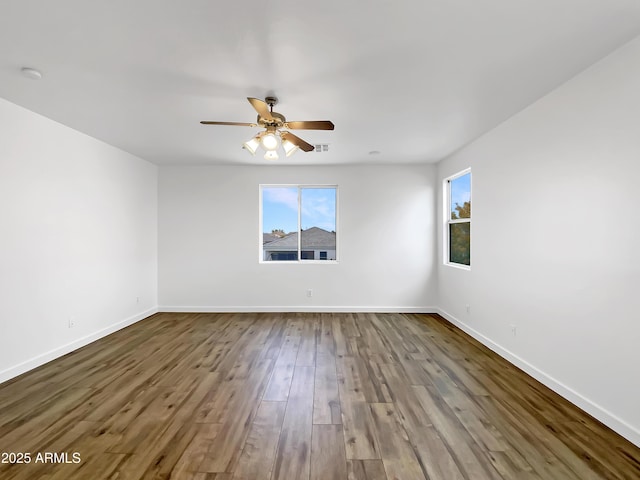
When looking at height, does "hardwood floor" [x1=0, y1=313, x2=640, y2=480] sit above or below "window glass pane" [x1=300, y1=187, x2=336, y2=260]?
below

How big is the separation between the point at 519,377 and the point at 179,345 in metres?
3.72

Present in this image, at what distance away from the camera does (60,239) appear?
3295 millimetres

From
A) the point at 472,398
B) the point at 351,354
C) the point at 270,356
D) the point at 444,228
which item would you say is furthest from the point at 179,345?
the point at 444,228

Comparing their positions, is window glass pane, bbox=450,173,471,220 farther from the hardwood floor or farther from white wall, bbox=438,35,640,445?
the hardwood floor

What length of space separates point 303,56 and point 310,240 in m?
3.57

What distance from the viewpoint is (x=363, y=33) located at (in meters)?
1.82

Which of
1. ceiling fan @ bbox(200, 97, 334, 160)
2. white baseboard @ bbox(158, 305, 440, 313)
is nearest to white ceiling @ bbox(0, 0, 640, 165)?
ceiling fan @ bbox(200, 97, 334, 160)

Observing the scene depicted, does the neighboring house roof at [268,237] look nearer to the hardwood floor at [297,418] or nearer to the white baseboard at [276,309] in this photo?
the white baseboard at [276,309]

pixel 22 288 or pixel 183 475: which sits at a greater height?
pixel 22 288

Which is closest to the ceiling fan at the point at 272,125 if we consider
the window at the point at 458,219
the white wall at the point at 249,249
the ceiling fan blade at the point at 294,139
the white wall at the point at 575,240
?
the ceiling fan blade at the point at 294,139

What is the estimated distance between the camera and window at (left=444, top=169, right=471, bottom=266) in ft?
14.0

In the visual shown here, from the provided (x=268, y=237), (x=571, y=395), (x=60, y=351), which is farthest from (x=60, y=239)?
(x=571, y=395)

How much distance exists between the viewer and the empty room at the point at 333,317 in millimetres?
1738

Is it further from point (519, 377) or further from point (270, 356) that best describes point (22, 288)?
point (519, 377)
